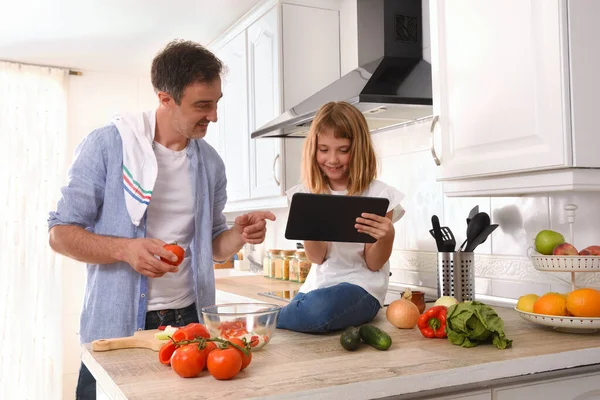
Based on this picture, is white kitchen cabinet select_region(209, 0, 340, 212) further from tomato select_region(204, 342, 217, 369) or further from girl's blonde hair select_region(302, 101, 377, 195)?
tomato select_region(204, 342, 217, 369)

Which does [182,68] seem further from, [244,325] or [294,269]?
[294,269]

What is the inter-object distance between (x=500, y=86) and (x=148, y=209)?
1068 mm

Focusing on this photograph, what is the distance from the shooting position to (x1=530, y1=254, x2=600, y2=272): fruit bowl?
144 cm

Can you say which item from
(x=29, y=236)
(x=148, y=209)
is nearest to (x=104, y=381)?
(x=148, y=209)

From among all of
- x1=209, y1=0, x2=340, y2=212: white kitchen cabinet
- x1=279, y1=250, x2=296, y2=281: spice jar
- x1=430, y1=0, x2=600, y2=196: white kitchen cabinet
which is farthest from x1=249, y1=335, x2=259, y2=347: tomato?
x1=279, y1=250, x2=296, y2=281: spice jar

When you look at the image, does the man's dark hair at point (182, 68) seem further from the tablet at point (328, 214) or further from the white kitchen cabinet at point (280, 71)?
the white kitchen cabinet at point (280, 71)

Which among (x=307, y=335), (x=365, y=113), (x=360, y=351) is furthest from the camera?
(x=365, y=113)

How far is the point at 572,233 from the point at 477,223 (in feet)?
1.00

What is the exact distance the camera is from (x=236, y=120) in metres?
3.43

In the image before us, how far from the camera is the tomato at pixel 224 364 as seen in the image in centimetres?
104

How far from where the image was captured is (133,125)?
1.68 m

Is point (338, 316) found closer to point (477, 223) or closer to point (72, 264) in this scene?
point (477, 223)

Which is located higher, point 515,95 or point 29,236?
point 515,95

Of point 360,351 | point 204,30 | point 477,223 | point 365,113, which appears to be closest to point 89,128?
point 204,30
